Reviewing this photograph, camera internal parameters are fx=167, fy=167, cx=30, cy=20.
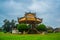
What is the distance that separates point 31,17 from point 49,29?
451 cm

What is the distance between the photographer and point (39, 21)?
3512 centimetres

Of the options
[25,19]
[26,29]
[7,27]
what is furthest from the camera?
[7,27]

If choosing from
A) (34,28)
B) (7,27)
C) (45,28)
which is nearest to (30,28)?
(34,28)

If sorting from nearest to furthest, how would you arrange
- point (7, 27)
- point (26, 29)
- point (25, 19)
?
point (26, 29), point (25, 19), point (7, 27)

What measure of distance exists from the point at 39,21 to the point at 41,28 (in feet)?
11.7

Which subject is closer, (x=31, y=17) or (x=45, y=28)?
(x=45, y=28)

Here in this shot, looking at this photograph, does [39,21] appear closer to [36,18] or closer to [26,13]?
[36,18]

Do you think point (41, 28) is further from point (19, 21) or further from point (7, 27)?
point (7, 27)

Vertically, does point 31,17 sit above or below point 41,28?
above

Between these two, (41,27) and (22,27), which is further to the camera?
(41,27)

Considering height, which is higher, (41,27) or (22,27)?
(22,27)

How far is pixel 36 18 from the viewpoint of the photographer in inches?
1401

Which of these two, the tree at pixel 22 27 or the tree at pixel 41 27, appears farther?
the tree at pixel 41 27

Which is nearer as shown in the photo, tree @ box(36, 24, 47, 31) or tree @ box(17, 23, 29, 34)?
tree @ box(17, 23, 29, 34)
